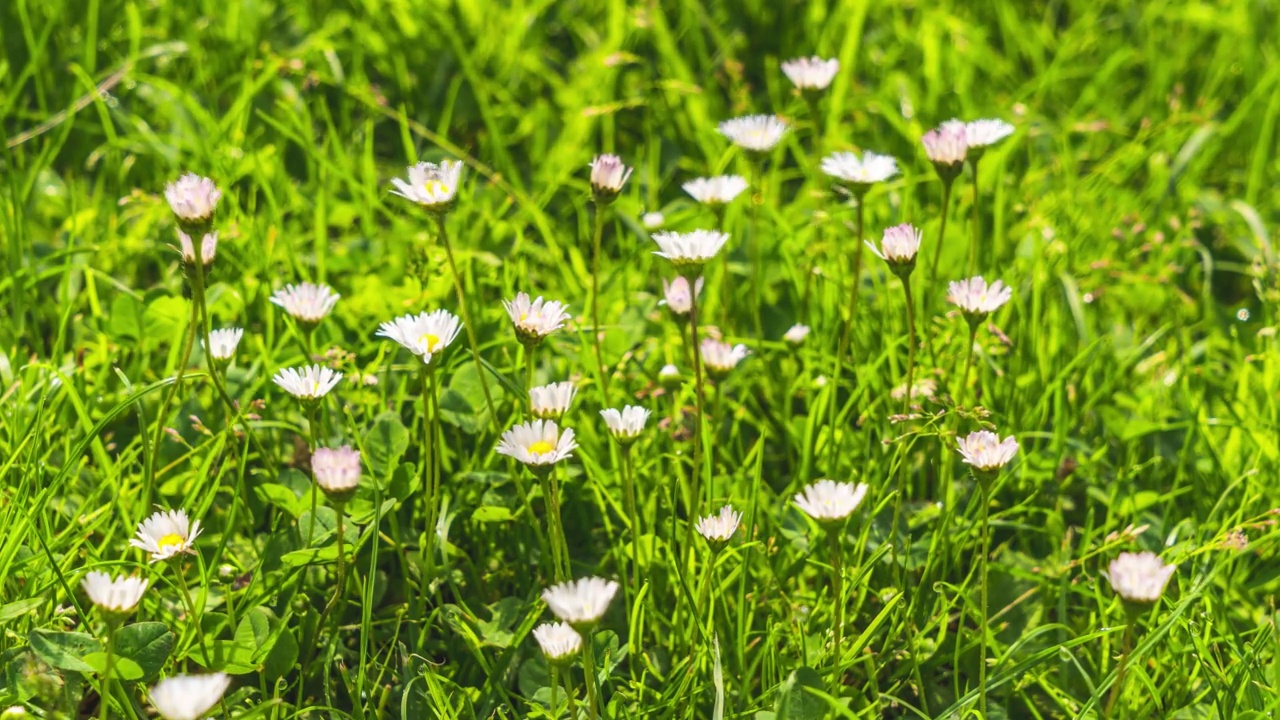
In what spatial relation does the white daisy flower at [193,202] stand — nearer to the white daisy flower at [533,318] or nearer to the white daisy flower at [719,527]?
the white daisy flower at [533,318]

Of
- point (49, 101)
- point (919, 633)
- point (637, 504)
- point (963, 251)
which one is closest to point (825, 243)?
point (963, 251)

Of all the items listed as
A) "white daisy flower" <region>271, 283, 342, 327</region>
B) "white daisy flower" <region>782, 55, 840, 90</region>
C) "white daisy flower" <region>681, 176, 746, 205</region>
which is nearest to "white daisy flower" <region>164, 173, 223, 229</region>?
"white daisy flower" <region>271, 283, 342, 327</region>

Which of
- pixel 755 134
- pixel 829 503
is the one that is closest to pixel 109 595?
pixel 829 503

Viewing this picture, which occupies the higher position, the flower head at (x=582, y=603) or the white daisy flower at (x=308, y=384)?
the white daisy flower at (x=308, y=384)

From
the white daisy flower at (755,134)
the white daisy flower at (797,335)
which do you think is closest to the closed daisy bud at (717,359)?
the white daisy flower at (797,335)

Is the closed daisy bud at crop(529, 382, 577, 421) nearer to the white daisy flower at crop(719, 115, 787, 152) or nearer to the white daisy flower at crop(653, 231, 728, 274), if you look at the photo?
the white daisy flower at crop(653, 231, 728, 274)

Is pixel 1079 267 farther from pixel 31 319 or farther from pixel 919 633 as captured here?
pixel 31 319
